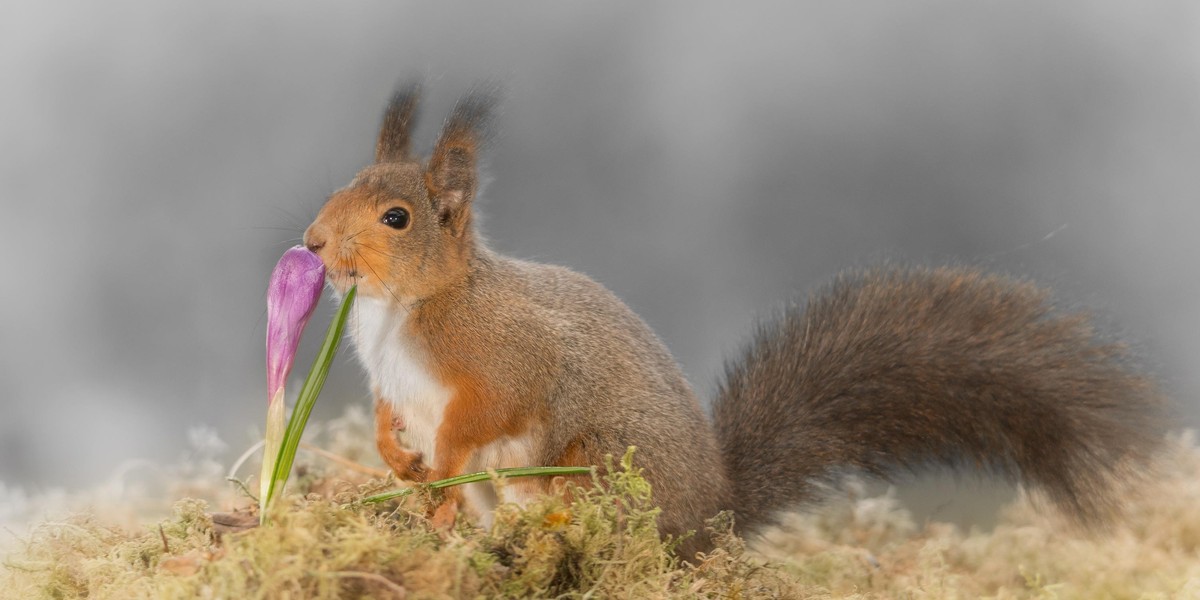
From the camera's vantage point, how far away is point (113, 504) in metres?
3.78

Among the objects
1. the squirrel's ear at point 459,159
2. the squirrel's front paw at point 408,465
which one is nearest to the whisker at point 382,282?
the squirrel's ear at point 459,159

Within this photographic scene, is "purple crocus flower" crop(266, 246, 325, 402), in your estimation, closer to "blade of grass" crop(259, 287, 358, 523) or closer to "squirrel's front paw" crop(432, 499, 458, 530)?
"blade of grass" crop(259, 287, 358, 523)

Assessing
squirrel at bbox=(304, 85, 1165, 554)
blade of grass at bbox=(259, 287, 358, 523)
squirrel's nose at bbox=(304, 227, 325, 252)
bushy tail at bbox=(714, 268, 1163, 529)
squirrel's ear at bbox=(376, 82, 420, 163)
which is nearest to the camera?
blade of grass at bbox=(259, 287, 358, 523)

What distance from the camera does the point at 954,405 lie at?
9.39ft

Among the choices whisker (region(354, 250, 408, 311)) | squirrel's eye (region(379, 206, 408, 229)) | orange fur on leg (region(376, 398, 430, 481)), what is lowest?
orange fur on leg (region(376, 398, 430, 481))

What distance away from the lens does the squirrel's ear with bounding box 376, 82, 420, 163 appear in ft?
8.70

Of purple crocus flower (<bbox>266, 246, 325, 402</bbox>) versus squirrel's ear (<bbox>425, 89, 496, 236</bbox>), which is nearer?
purple crocus flower (<bbox>266, 246, 325, 402</bbox>)

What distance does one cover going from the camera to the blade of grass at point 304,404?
6.83 ft

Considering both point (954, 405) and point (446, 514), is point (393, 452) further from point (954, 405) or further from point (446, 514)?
point (954, 405)

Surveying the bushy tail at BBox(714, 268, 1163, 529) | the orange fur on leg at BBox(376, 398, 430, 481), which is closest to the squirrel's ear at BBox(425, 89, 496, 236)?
the orange fur on leg at BBox(376, 398, 430, 481)

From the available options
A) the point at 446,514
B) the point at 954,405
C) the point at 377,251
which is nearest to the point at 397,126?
the point at 377,251

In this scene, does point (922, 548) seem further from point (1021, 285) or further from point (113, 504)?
point (113, 504)

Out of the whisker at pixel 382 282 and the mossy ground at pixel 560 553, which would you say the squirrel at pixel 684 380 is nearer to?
the whisker at pixel 382 282

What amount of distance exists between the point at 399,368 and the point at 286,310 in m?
0.36
